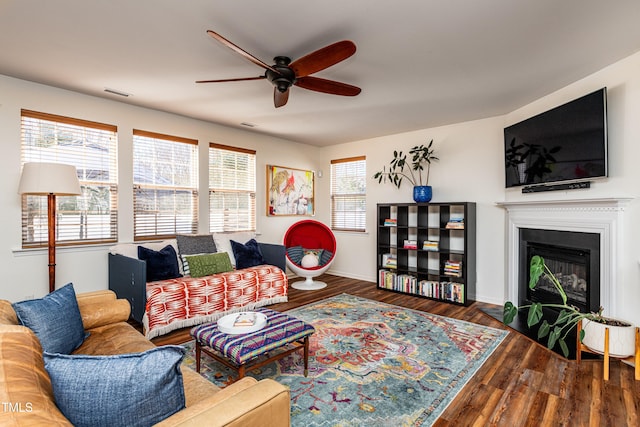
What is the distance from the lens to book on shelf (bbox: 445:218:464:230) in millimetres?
4312

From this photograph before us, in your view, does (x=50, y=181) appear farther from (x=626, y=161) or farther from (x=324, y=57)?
(x=626, y=161)

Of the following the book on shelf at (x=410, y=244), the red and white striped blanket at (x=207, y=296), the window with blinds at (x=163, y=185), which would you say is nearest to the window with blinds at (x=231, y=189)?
the window with blinds at (x=163, y=185)

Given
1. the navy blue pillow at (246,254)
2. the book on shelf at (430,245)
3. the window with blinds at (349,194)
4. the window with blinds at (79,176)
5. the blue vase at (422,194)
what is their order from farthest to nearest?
the window with blinds at (349,194) → the blue vase at (422,194) → the book on shelf at (430,245) → the navy blue pillow at (246,254) → the window with blinds at (79,176)

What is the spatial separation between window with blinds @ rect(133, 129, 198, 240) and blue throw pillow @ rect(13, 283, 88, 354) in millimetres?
2183

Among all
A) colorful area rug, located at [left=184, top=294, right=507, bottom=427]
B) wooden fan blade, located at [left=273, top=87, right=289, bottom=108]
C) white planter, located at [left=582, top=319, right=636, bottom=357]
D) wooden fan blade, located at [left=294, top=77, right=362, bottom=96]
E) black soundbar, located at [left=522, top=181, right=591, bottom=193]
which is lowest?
colorful area rug, located at [left=184, top=294, right=507, bottom=427]

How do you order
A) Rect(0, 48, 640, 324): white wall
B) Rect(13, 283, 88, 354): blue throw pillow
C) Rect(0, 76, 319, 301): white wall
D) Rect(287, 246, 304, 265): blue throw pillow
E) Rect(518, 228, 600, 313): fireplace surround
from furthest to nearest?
Rect(287, 246, 304, 265): blue throw pillow → Rect(0, 76, 319, 301): white wall → Rect(518, 228, 600, 313): fireplace surround → Rect(0, 48, 640, 324): white wall → Rect(13, 283, 88, 354): blue throw pillow

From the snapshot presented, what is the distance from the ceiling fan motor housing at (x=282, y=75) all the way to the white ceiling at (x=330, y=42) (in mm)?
61

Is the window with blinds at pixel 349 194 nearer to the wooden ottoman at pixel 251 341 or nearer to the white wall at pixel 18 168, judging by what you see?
the white wall at pixel 18 168

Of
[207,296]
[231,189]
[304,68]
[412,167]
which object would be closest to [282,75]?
[304,68]

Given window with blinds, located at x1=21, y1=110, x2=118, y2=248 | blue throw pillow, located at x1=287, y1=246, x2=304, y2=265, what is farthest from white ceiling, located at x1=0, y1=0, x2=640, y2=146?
blue throw pillow, located at x1=287, y1=246, x2=304, y2=265

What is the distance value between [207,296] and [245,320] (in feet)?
4.41

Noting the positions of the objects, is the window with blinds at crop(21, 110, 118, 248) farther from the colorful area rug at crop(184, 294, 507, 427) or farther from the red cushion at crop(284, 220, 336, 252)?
the red cushion at crop(284, 220, 336, 252)

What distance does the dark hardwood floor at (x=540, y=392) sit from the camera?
75.9 inches

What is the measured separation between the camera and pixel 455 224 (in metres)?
4.36
